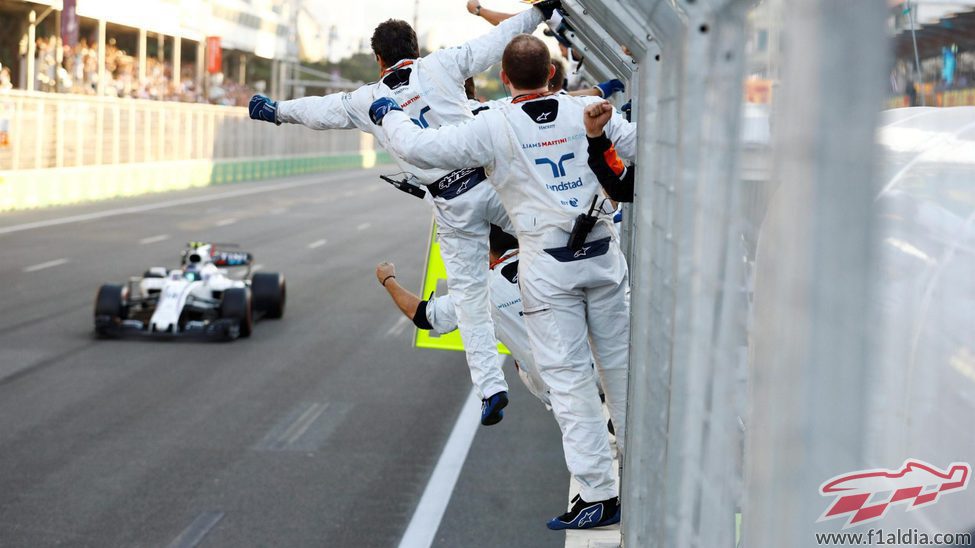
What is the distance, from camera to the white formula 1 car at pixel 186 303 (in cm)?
1332

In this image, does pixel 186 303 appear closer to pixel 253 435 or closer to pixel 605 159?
pixel 253 435

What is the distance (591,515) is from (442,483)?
290 centimetres

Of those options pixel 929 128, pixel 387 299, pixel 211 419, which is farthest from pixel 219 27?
pixel 929 128

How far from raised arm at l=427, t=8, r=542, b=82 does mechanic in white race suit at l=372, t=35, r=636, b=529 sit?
2.14ft

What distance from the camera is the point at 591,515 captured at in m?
5.36

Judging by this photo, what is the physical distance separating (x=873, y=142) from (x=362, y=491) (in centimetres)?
678

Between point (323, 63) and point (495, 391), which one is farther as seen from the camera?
point (323, 63)

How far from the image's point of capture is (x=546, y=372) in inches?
215

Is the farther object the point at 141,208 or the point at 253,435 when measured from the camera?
the point at 141,208

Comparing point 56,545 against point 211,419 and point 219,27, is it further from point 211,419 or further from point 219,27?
point 219,27

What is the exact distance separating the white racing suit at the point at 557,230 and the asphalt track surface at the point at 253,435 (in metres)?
1.79

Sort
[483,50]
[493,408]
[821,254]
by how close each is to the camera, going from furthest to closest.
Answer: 1. [483,50]
2. [493,408]
3. [821,254]

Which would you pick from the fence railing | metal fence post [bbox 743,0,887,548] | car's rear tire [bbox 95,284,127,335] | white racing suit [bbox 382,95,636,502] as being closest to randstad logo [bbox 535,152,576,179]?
white racing suit [bbox 382,95,636,502]

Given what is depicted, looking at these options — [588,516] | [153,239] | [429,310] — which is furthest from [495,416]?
[153,239]
